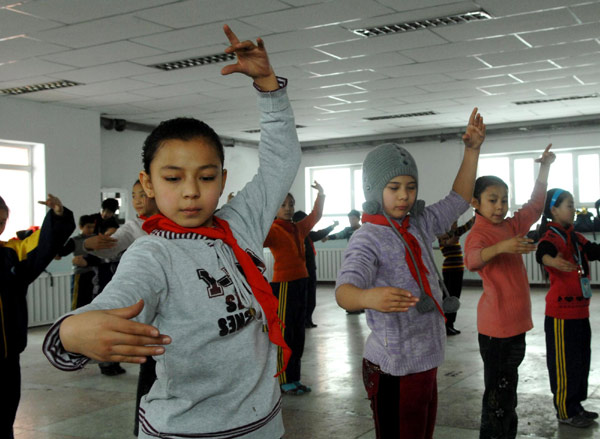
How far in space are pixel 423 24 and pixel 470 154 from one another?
184 inches

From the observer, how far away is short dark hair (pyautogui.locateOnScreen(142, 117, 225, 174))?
1.55 metres

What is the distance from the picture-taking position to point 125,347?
3.29 ft

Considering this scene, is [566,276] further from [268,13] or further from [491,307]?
[268,13]

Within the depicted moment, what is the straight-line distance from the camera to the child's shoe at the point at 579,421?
13.6 ft

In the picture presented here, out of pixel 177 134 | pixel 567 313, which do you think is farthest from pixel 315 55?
pixel 177 134

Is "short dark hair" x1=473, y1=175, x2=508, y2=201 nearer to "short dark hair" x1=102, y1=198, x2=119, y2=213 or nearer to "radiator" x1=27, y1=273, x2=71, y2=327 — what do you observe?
"short dark hair" x1=102, y1=198, x2=119, y2=213

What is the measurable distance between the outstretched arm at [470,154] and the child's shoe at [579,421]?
7.31ft

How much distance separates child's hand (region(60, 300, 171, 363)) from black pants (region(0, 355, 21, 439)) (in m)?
2.11

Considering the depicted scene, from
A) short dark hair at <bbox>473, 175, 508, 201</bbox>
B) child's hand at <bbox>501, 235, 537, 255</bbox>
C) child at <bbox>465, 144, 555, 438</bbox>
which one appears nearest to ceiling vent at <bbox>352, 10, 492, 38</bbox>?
short dark hair at <bbox>473, 175, 508, 201</bbox>

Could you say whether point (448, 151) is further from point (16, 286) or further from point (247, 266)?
point (247, 266)

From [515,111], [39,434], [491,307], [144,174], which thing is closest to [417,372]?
[491,307]

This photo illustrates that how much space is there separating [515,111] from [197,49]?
738cm

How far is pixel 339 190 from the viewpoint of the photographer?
655 inches

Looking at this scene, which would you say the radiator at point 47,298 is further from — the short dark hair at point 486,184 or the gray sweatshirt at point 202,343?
the gray sweatshirt at point 202,343
